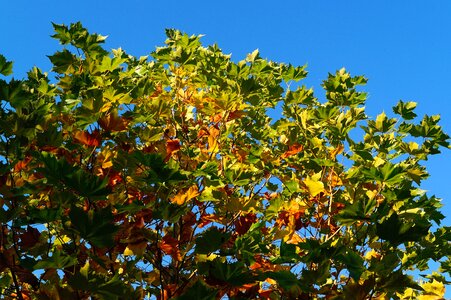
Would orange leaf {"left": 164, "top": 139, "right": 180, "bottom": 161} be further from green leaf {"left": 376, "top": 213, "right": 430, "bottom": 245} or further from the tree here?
green leaf {"left": 376, "top": 213, "right": 430, "bottom": 245}

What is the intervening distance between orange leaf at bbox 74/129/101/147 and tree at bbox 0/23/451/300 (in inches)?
0.4

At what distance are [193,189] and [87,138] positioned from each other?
0.85 m

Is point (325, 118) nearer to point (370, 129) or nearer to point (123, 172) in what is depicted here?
point (370, 129)

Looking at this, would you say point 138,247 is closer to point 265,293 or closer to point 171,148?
point 171,148

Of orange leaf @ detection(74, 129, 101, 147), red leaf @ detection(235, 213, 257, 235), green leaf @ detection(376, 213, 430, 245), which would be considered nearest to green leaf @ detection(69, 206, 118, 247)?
orange leaf @ detection(74, 129, 101, 147)

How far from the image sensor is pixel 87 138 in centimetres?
339

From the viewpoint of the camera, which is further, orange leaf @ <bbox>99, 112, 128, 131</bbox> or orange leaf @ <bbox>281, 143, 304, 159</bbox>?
orange leaf @ <bbox>281, 143, 304, 159</bbox>

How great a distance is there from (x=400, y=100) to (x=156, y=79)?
95.0 inches

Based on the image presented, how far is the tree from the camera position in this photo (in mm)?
2828

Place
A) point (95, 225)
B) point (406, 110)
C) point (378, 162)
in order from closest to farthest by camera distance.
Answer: point (95, 225) → point (378, 162) → point (406, 110)

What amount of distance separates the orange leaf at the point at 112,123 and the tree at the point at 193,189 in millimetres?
11

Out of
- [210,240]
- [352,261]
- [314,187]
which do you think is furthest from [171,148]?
[352,261]

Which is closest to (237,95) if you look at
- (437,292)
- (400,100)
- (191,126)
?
(191,126)

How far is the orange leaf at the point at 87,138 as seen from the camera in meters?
3.36
